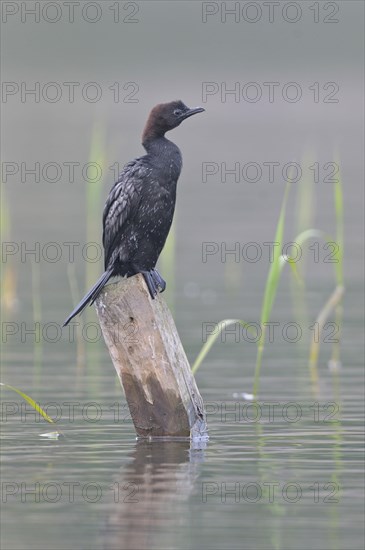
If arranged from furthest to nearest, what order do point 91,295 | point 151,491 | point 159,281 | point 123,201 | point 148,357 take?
point 123,201 → point 159,281 → point 91,295 → point 148,357 → point 151,491

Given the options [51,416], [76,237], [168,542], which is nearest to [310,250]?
[76,237]

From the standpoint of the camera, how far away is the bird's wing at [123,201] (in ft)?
33.2

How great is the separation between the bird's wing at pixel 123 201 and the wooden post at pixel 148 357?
0.59 meters

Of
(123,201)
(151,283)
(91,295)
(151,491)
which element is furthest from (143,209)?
(151,491)

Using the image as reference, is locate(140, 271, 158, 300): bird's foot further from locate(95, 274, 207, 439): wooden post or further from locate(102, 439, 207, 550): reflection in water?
locate(102, 439, 207, 550): reflection in water

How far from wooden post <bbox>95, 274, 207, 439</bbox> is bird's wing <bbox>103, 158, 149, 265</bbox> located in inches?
23.1

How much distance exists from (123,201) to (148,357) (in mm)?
1127

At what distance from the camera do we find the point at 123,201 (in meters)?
10.1

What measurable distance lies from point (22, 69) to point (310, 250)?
4554 cm

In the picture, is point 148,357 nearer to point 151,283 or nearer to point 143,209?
point 151,283

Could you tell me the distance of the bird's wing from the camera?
398 inches

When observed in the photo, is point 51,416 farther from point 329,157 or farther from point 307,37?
point 307,37

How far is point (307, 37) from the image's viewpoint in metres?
67.3

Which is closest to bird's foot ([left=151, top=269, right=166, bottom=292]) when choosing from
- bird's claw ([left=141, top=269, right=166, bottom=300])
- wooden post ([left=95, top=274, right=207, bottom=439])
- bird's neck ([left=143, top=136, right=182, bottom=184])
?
bird's claw ([left=141, top=269, right=166, bottom=300])
